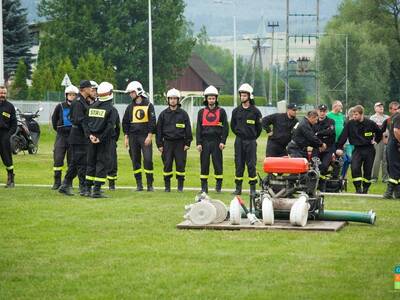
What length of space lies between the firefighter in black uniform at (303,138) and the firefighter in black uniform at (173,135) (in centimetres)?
237

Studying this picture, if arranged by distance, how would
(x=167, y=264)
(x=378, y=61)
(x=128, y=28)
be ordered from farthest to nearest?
1. (x=378, y=61)
2. (x=128, y=28)
3. (x=167, y=264)

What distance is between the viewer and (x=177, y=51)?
96.9 metres

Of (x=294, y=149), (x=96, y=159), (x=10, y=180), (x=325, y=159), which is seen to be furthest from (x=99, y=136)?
(x=325, y=159)

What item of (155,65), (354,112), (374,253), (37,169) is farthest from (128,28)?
(374,253)

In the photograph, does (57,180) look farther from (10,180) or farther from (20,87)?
(20,87)

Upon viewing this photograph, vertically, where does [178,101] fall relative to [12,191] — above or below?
above

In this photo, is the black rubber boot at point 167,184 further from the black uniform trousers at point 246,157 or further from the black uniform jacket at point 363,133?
the black uniform jacket at point 363,133

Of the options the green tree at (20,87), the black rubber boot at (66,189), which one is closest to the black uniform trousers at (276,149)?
the black rubber boot at (66,189)

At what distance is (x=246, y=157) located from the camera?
21.8 meters

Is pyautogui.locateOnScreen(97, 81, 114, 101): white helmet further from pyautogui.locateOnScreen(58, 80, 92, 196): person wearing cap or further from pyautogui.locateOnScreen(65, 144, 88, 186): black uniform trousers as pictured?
pyautogui.locateOnScreen(65, 144, 88, 186): black uniform trousers

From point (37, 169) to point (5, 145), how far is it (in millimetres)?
9158

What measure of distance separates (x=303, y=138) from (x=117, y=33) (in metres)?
72.3

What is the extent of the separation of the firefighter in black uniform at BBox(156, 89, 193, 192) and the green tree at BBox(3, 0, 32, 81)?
4978 cm

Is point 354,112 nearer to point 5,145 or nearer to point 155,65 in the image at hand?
point 5,145
